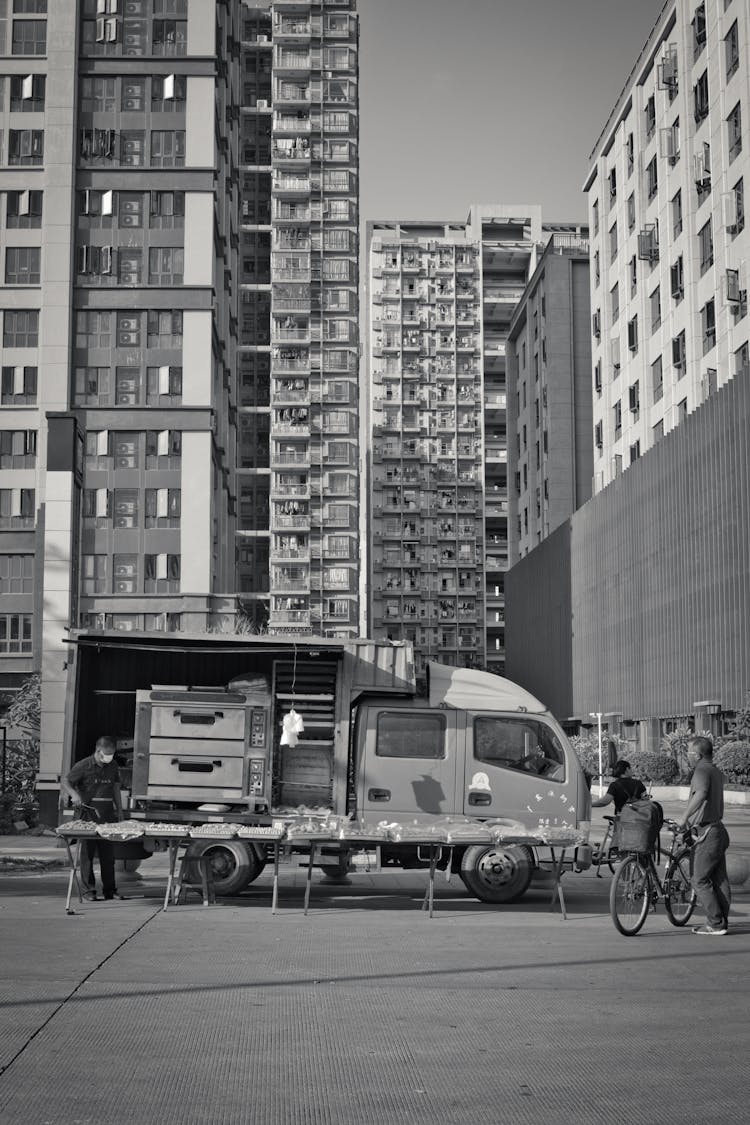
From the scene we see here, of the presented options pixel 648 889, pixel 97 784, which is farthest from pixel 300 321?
pixel 648 889

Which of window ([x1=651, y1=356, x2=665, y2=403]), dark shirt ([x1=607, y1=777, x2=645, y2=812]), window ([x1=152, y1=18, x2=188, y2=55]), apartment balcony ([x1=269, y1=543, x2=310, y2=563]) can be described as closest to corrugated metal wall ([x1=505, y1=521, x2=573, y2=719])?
window ([x1=651, y1=356, x2=665, y2=403])

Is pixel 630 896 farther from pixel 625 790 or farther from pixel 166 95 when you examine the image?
pixel 166 95

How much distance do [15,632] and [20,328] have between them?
47.7ft

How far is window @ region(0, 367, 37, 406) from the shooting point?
2653 inches

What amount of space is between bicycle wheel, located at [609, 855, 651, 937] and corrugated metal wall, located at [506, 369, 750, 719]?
3024 cm

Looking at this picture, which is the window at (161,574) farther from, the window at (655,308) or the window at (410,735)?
the window at (410,735)

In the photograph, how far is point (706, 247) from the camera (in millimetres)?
50844

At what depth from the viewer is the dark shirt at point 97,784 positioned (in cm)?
1633

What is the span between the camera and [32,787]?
102ft

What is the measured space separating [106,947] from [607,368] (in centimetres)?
5660

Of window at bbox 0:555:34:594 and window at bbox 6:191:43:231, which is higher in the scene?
window at bbox 6:191:43:231

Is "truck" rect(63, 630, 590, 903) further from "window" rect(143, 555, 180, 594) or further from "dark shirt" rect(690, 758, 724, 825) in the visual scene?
"window" rect(143, 555, 180, 594)

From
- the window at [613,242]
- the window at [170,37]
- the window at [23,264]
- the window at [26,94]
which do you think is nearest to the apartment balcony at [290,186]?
the window at [26,94]

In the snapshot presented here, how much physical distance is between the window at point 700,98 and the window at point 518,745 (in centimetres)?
3889
